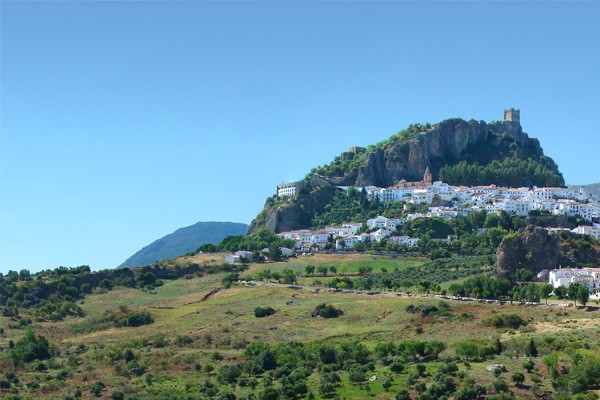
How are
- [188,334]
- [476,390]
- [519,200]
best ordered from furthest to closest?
[519,200], [188,334], [476,390]

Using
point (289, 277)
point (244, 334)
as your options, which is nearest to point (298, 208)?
point (289, 277)

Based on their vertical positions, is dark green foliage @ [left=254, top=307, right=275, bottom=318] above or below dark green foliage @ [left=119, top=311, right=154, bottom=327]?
above

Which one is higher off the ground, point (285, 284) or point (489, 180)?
point (489, 180)

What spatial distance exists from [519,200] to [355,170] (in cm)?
3881

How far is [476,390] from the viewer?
55875mm

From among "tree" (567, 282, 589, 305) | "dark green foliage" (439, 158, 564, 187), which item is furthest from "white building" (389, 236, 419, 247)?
"tree" (567, 282, 589, 305)

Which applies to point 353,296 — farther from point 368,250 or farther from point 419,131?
point 419,131

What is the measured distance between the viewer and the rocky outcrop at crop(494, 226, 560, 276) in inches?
4018

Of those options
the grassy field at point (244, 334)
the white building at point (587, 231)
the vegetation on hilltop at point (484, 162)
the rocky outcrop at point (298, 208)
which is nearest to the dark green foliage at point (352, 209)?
the rocky outcrop at point (298, 208)

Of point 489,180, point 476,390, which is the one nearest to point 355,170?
point 489,180

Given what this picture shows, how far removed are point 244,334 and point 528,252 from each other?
125 ft

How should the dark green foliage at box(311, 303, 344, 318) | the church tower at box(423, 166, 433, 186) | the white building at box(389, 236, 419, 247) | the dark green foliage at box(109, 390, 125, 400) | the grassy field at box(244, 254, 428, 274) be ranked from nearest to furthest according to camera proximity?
the dark green foliage at box(109, 390, 125, 400) → the dark green foliage at box(311, 303, 344, 318) → the grassy field at box(244, 254, 428, 274) → the white building at box(389, 236, 419, 247) → the church tower at box(423, 166, 433, 186)

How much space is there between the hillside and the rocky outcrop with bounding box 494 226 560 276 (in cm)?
6123

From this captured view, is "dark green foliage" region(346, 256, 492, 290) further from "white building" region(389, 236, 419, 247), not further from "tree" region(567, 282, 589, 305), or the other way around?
"tree" region(567, 282, 589, 305)
